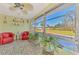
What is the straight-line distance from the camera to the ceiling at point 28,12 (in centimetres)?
176

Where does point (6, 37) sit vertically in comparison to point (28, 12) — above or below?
below

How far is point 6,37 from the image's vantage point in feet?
5.82

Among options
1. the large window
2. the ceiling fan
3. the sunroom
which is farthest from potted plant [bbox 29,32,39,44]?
the ceiling fan

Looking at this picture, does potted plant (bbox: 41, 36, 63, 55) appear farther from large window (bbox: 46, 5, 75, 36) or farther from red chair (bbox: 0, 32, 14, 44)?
red chair (bbox: 0, 32, 14, 44)

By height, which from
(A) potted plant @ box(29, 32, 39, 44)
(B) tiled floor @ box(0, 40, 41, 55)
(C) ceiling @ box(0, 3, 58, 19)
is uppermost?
(C) ceiling @ box(0, 3, 58, 19)

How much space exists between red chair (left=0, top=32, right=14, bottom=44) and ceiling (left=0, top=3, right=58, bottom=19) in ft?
0.79

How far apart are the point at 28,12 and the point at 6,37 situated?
16.0 inches

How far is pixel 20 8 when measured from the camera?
69.7 inches

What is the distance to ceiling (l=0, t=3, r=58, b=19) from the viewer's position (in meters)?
1.76

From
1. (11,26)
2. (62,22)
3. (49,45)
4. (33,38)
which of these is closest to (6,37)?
(11,26)

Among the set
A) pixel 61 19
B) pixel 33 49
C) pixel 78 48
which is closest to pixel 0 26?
pixel 33 49

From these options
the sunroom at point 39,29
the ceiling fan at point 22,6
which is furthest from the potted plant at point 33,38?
the ceiling fan at point 22,6

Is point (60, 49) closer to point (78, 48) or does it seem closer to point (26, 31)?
point (78, 48)

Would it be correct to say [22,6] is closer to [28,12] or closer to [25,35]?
[28,12]
